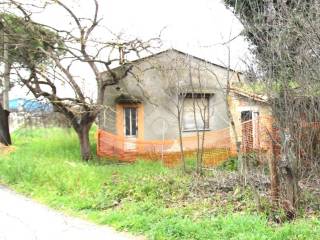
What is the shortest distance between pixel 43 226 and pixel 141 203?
2030mm

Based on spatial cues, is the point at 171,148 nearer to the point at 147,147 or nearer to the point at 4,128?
the point at 147,147

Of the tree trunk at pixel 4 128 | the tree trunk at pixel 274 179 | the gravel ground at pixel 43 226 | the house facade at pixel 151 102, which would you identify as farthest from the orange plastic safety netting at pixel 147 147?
the tree trunk at pixel 274 179

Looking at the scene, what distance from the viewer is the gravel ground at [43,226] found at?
8141mm

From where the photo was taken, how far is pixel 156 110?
Result: 2234 centimetres

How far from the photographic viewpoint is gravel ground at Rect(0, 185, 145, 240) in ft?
26.7

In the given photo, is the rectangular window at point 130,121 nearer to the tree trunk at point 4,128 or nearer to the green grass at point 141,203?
the green grass at point 141,203

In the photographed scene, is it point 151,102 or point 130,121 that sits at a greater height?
point 151,102

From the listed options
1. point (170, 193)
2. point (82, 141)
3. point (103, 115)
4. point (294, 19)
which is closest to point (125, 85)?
point (103, 115)

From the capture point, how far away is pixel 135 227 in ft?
27.1

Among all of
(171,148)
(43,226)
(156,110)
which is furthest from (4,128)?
(43,226)

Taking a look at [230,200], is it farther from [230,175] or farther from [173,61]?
[173,61]

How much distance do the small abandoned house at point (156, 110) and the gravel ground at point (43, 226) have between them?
9.73 m

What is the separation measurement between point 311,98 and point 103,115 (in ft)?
44.9

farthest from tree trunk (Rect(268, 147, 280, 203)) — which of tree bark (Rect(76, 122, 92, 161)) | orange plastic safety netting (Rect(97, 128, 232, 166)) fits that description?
tree bark (Rect(76, 122, 92, 161))
